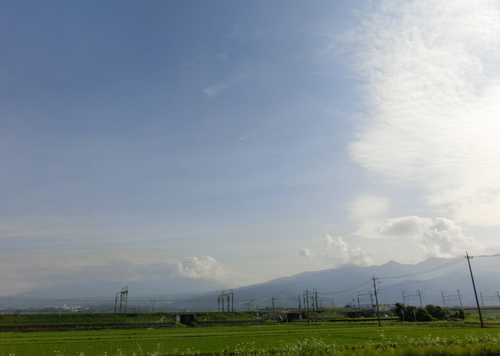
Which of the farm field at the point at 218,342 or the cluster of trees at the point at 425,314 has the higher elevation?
the farm field at the point at 218,342

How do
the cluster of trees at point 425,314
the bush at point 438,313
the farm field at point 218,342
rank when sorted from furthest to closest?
the bush at point 438,313 < the cluster of trees at point 425,314 < the farm field at point 218,342

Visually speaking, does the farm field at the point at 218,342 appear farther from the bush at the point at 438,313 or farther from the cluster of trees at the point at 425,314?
the bush at the point at 438,313

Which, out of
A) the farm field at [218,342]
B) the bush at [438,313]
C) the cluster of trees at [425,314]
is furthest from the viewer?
the bush at [438,313]

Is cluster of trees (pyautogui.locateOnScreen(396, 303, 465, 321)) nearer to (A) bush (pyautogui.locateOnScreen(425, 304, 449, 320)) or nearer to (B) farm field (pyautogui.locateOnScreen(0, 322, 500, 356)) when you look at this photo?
(A) bush (pyautogui.locateOnScreen(425, 304, 449, 320))

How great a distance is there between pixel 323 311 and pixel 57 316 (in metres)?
104

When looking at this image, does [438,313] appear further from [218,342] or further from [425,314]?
[218,342]

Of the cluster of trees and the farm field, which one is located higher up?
the farm field

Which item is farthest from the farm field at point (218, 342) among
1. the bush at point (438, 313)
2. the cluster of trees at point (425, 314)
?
the bush at point (438, 313)

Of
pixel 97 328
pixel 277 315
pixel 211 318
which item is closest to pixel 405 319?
pixel 277 315

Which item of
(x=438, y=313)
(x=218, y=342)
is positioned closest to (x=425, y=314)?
(x=438, y=313)

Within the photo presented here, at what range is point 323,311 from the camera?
135500 millimetres

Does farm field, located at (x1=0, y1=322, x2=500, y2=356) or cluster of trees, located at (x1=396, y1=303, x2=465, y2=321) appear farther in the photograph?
cluster of trees, located at (x1=396, y1=303, x2=465, y2=321)

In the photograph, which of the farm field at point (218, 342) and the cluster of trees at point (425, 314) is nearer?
the farm field at point (218, 342)

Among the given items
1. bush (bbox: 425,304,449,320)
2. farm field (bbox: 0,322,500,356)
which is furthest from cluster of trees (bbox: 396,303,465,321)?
farm field (bbox: 0,322,500,356)
